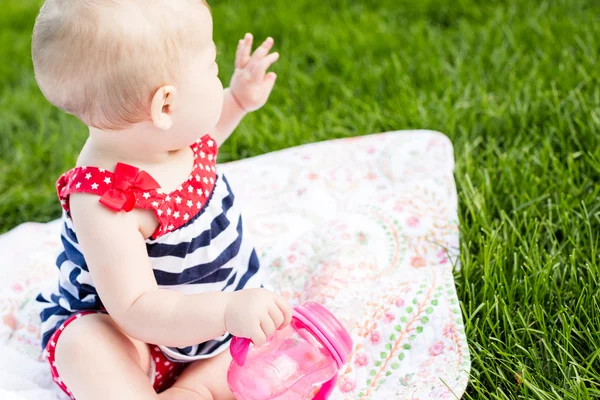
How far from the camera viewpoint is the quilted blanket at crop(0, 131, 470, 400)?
143cm

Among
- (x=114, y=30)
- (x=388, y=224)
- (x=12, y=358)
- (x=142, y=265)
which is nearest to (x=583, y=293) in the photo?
(x=388, y=224)

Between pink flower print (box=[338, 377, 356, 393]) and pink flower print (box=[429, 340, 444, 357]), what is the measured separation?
0.16m

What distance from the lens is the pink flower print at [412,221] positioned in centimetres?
176

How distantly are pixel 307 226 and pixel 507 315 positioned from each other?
604 mm

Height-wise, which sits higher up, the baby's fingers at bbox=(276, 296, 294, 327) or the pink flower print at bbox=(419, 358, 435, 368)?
the baby's fingers at bbox=(276, 296, 294, 327)

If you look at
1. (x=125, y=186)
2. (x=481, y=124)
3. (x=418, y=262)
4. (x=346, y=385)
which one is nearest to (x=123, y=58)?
(x=125, y=186)

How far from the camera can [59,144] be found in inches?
97.3

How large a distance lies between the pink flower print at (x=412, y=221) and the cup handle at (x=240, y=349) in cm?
66

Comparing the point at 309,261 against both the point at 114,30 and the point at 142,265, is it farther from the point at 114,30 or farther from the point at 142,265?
the point at 114,30

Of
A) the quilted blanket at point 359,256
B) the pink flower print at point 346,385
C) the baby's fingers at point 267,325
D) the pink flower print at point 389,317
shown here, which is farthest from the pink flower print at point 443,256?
the baby's fingers at point 267,325

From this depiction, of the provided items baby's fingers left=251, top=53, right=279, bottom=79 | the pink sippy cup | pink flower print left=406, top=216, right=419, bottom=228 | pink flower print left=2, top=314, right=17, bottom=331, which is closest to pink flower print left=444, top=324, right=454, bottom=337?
the pink sippy cup

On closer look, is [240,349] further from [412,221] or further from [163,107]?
[412,221]

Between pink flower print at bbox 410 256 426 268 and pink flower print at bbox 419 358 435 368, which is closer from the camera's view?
pink flower print at bbox 419 358 435 368

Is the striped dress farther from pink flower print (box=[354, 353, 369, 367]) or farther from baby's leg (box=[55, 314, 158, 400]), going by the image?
pink flower print (box=[354, 353, 369, 367])
